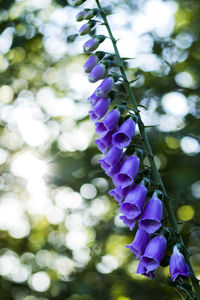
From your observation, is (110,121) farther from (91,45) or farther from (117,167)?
(91,45)

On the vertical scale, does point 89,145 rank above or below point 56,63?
below

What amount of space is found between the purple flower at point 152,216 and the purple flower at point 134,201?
1.1 inches

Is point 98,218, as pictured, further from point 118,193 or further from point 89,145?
point 118,193

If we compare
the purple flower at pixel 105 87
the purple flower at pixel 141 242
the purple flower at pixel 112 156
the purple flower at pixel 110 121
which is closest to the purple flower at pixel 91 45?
the purple flower at pixel 105 87

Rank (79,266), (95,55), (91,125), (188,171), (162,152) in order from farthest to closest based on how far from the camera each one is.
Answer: (79,266) → (91,125) → (162,152) → (188,171) → (95,55)

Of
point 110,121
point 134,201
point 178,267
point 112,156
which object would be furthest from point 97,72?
point 178,267

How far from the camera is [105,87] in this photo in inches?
66.9

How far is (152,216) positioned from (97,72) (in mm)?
683

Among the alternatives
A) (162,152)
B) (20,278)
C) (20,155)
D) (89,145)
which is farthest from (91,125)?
(20,278)

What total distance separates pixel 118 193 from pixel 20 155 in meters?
3.04

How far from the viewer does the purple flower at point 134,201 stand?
153cm

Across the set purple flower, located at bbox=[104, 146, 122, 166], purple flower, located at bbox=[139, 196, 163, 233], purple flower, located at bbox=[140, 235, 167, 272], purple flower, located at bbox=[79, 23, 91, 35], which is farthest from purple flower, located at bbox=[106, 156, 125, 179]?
purple flower, located at bbox=[79, 23, 91, 35]

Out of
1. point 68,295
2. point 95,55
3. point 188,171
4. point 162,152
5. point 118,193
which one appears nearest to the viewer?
point 118,193

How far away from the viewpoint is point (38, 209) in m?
5.48
